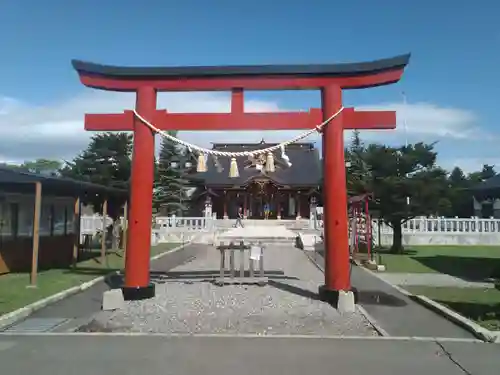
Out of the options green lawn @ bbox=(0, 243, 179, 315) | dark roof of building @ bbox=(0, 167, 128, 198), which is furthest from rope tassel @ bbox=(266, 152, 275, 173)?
dark roof of building @ bbox=(0, 167, 128, 198)

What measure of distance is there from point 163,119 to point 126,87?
1051mm

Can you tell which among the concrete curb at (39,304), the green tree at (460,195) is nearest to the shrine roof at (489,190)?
the green tree at (460,195)

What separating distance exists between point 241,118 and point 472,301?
6.52 metres

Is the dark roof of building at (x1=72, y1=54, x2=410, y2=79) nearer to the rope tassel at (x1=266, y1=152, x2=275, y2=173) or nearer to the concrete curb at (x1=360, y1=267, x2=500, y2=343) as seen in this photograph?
the rope tassel at (x1=266, y1=152, x2=275, y2=173)

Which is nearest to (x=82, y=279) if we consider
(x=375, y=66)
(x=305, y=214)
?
(x=375, y=66)

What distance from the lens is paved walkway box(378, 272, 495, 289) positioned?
13259 mm

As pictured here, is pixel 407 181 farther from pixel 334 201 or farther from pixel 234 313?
pixel 234 313

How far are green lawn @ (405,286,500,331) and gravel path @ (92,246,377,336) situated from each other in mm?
2150

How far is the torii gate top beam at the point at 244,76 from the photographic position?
9.78 meters

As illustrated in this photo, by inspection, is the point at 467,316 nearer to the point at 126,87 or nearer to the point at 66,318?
the point at 66,318

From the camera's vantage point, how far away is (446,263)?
19031mm

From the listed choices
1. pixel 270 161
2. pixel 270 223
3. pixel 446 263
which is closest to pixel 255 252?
pixel 270 161

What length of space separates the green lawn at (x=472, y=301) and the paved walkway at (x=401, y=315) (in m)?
0.57

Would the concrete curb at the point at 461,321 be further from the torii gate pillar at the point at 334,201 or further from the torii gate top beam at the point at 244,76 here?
the torii gate top beam at the point at 244,76
